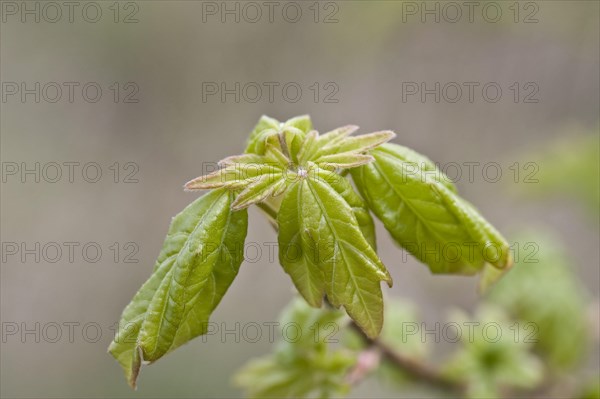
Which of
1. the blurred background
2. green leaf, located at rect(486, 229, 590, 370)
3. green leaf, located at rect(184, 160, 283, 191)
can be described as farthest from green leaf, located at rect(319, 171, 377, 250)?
the blurred background

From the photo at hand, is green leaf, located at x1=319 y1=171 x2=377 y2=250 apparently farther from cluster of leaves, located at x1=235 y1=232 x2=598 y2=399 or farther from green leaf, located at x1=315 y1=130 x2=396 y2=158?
cluster of leaves, located at x1=235 y1=232 x2=598 y2=399

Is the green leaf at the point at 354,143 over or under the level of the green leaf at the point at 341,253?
over

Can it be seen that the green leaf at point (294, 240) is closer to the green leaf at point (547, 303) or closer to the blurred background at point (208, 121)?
the green leaf at point (547, 303)

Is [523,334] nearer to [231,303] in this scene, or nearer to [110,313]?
[231,303]

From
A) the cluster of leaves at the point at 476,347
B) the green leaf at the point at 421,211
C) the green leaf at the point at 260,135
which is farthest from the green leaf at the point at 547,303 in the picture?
the green leaf at the point at 260,135

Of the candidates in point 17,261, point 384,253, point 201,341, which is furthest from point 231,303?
point 17,261

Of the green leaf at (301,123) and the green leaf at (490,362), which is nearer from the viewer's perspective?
the green leaf at (301,123)
